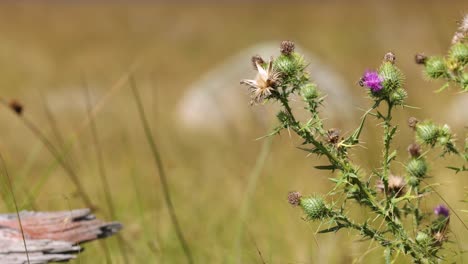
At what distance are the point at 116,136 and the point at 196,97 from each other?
4.29ft

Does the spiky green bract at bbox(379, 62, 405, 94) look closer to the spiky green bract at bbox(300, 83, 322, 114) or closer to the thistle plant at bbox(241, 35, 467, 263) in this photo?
the thistle plant at bbox(241, 35, 467, 263)

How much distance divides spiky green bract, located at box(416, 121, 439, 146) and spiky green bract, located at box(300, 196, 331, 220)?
27 cm

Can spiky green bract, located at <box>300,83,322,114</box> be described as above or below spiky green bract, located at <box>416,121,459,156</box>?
above

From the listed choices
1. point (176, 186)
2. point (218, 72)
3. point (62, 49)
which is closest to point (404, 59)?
point (218, 72)

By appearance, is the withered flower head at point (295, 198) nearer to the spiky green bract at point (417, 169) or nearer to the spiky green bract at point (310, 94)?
the spiky green bract at point (310, 94)

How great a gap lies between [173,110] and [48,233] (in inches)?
330

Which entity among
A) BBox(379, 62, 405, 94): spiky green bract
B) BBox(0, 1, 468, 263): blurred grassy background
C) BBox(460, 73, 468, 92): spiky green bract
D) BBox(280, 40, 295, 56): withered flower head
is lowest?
BBox(460, 73, 468, 92): spiky green bract

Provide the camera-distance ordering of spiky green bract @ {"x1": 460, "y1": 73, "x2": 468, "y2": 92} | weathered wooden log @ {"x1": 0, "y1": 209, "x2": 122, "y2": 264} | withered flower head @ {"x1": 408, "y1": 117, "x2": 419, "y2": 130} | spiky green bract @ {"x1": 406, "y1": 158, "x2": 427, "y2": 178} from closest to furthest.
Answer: spiky green bract @ {"x1": 460, "y1": 73, "x2": 468, "y2": 92} < withered flower head @ {"x1": 408, "y1": 117, "x2": 419, "y2": 130} < spiky green bract @ {"x1": 406, "y1": 158, "x2": 427, "y2": 178} < weathered wooden log @ {"x1": 0, "y1": 209, "x2": 122, "y2": 264}

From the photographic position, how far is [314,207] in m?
1.73

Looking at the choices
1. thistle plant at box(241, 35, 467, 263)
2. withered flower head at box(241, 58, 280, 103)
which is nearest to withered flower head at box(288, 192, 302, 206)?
thistle plant at box(241, 35, 467, 263)

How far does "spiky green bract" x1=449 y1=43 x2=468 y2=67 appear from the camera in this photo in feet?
5.64

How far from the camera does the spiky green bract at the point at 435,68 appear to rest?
5.84ft

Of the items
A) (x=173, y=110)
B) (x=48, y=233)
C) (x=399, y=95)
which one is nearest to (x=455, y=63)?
(x=399, y=95)

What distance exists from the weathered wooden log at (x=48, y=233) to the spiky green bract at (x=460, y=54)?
113 cm
